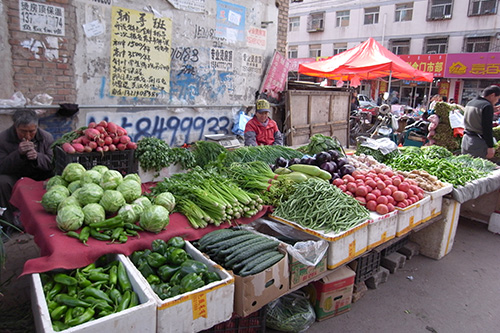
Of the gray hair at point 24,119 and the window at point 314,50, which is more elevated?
the window at point 314,50

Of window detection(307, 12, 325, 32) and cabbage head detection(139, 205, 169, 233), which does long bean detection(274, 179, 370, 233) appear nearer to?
cabbage head detection(139, 205, 169, 233)

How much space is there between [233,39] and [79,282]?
249 inches

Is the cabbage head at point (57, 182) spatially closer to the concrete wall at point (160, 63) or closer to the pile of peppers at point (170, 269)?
the pile of peppers at point (170, 269)

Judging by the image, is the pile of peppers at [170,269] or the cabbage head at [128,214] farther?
the cabbage head at [128,214]

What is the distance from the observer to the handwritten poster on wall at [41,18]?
4.80 metres

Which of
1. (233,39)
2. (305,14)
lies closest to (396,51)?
(305,14)

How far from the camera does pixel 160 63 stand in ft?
20.7

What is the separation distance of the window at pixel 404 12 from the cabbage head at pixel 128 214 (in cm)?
2850

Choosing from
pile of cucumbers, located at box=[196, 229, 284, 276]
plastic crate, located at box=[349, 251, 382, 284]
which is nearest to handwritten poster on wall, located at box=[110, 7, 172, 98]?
pile of cucumbers, located at box=[196, 229, 284, 276]

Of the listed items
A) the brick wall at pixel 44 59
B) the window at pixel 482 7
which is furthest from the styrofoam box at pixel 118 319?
the window at pixel 482 7

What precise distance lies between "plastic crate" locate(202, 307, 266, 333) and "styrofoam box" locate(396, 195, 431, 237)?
1.94 m

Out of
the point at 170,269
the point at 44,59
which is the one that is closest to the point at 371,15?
the point at 44,59

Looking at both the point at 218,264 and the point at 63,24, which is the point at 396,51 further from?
the point at 218,264

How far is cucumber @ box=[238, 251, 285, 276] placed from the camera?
8.17 feet
